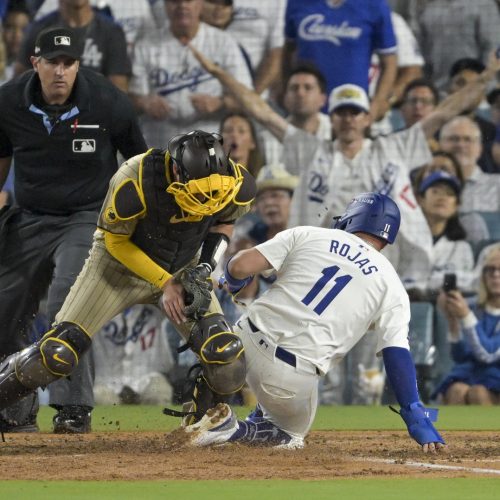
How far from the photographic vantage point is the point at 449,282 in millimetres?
9594

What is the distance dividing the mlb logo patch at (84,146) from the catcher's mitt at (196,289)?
1.51m

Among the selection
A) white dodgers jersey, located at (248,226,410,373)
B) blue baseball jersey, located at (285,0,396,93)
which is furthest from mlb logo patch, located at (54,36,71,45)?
blue baseball jersey, located at (285,0,396,93)

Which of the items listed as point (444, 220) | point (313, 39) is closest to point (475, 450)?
point (444, 220)

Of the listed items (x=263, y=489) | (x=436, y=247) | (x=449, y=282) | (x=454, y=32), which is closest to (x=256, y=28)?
(x=454, y=32)

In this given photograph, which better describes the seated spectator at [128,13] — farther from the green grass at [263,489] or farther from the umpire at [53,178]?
the green grass at [263,489]

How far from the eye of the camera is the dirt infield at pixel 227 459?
4.77 meters

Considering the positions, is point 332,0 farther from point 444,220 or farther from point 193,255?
point 193,255

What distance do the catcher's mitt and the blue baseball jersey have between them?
14.9 feet

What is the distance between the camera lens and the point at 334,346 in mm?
5473

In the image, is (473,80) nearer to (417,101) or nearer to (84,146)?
(417,101)

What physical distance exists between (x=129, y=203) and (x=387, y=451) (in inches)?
71.0

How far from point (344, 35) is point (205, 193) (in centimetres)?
486

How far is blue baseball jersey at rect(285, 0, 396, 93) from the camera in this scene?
980cm

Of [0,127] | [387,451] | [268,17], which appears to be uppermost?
[268,17]
